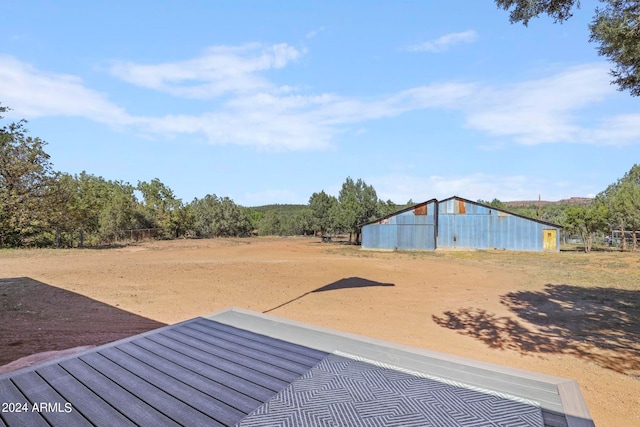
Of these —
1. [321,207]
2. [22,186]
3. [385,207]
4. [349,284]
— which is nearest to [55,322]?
[349,284]

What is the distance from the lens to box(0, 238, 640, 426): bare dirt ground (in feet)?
15.6

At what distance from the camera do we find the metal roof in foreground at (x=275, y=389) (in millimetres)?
2080

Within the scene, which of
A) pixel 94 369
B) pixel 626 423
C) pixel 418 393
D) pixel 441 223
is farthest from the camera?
pixel 441 223

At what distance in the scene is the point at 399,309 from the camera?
7844 millimetres

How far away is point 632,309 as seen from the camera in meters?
7.81

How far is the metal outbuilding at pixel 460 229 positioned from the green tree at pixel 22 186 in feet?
84.8

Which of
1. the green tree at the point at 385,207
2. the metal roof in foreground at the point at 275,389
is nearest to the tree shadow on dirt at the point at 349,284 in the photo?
the metal roof in foreground at the point at 275,389

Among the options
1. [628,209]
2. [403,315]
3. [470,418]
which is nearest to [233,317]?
[470,418]

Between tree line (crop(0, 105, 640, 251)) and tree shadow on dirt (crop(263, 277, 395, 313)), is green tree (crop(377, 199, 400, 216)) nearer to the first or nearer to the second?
tree line (crop(0, 105, 640, 251))

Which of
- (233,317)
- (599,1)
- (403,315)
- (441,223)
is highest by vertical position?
(599,1)

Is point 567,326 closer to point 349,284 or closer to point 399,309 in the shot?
point 399,309

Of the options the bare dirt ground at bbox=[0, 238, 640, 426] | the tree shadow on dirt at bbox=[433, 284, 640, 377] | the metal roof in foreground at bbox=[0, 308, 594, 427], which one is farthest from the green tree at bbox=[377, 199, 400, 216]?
the metal roof in foreground at bbox=[0, 308, 594, 427]

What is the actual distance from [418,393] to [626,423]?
2.65 metres

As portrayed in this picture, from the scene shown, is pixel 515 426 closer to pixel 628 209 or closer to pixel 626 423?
pixel 626 423
